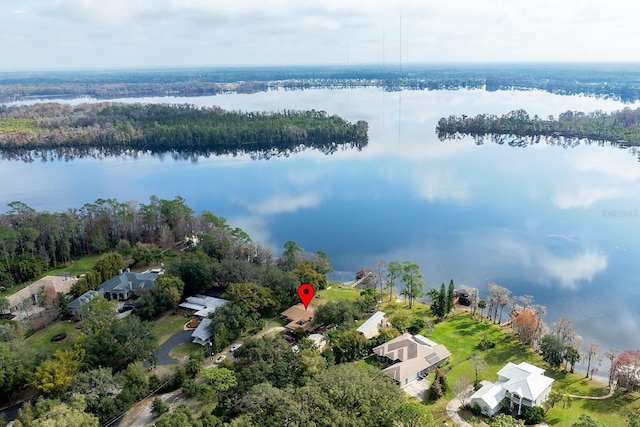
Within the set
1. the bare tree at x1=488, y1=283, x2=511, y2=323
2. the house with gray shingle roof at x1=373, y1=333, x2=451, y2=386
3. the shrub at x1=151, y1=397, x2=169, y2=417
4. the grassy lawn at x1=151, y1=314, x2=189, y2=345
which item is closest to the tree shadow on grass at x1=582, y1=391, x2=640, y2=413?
the house with gray shingle roof at x1=373, y1=333, x2=451, y2=386

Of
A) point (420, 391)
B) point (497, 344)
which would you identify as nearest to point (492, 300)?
point (497, 344)

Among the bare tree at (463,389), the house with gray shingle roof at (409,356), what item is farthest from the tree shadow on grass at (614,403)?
the house with gray shingle roof at (409,356)

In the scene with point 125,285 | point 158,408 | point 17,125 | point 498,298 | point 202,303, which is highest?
point 17,125

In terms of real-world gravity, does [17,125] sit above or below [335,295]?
above

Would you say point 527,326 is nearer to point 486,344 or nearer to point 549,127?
point 486,344

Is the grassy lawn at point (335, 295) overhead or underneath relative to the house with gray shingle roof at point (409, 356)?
underneath

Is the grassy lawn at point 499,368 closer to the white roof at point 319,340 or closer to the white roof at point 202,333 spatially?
the white roof at point 319,340

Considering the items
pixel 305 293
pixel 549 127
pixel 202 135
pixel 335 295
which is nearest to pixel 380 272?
pixel 335 295
